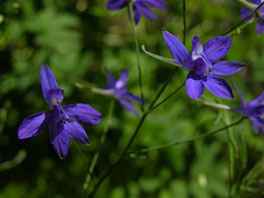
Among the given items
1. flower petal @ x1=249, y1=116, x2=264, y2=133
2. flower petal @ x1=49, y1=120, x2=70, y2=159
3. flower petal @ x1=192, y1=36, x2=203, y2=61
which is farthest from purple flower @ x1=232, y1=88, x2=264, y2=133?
flower petal @ x1=49, y1=120, x2=70, y2=159

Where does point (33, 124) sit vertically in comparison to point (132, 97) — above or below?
above

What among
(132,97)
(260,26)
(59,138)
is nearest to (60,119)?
(59,138)

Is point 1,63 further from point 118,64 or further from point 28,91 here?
point 118,64

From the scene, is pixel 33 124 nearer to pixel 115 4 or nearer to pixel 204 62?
pixel 204 62

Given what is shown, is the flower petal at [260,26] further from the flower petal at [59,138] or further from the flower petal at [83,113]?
the flower petal at [59,138]

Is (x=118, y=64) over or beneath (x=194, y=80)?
beneath

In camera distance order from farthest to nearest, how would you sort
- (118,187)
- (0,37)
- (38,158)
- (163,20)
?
(163,20), (38,158), (118,187), (0,37)

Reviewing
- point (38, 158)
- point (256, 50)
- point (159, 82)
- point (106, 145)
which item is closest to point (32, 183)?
point (38, 158)
